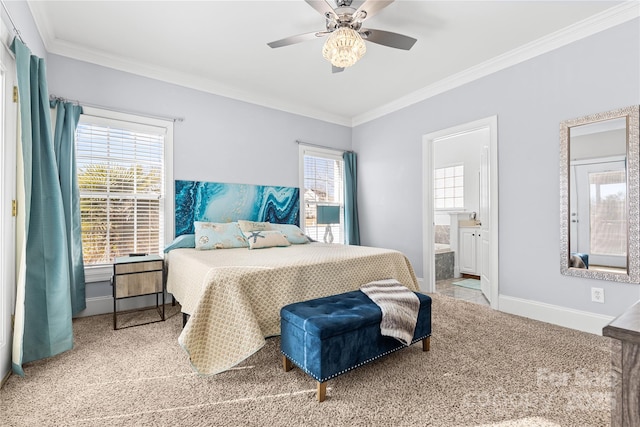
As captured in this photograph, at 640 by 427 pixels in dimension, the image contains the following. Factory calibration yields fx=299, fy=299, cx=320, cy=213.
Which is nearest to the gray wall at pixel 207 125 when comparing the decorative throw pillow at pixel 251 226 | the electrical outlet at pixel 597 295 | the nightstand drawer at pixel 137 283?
the nightstand drawer at pixel 137 283

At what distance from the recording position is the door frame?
3332 mm

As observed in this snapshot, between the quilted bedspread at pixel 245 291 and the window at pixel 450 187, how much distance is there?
12.6 feet

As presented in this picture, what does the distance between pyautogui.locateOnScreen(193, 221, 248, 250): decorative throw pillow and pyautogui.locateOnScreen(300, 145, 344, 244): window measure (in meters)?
1.35

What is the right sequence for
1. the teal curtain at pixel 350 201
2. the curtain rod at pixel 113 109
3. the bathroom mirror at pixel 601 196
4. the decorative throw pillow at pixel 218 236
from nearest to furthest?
1. the bathroom mirror at pixel 601 196
2. the curtain rod at pixel 113 109
3. the decorative throw pillow at pixel 218 236
4. the teal curtain at pixel 350 201

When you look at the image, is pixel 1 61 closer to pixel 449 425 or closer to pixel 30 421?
pixel 30 421

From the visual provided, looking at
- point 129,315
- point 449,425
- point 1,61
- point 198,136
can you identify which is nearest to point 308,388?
point 449,425

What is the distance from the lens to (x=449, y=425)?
4.83ft

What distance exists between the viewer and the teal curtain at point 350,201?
4.98 metres

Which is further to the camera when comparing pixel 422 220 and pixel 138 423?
pixel 422 220

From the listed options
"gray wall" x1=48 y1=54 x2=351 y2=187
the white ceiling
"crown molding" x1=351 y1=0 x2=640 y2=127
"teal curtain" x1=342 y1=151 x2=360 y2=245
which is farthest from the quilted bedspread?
"crown molding" x1=351 y1=0 x2=640 y2=127

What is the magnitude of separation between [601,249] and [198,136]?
435cm

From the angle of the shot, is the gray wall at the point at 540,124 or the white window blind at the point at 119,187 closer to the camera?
the gray wall at the point at 540,124

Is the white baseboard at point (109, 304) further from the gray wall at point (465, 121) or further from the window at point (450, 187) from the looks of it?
the window at point (450, 187)

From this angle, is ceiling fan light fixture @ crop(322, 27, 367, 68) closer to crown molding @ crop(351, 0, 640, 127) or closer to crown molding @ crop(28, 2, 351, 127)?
crown molding @ crop(351, 0, 640, 127)
